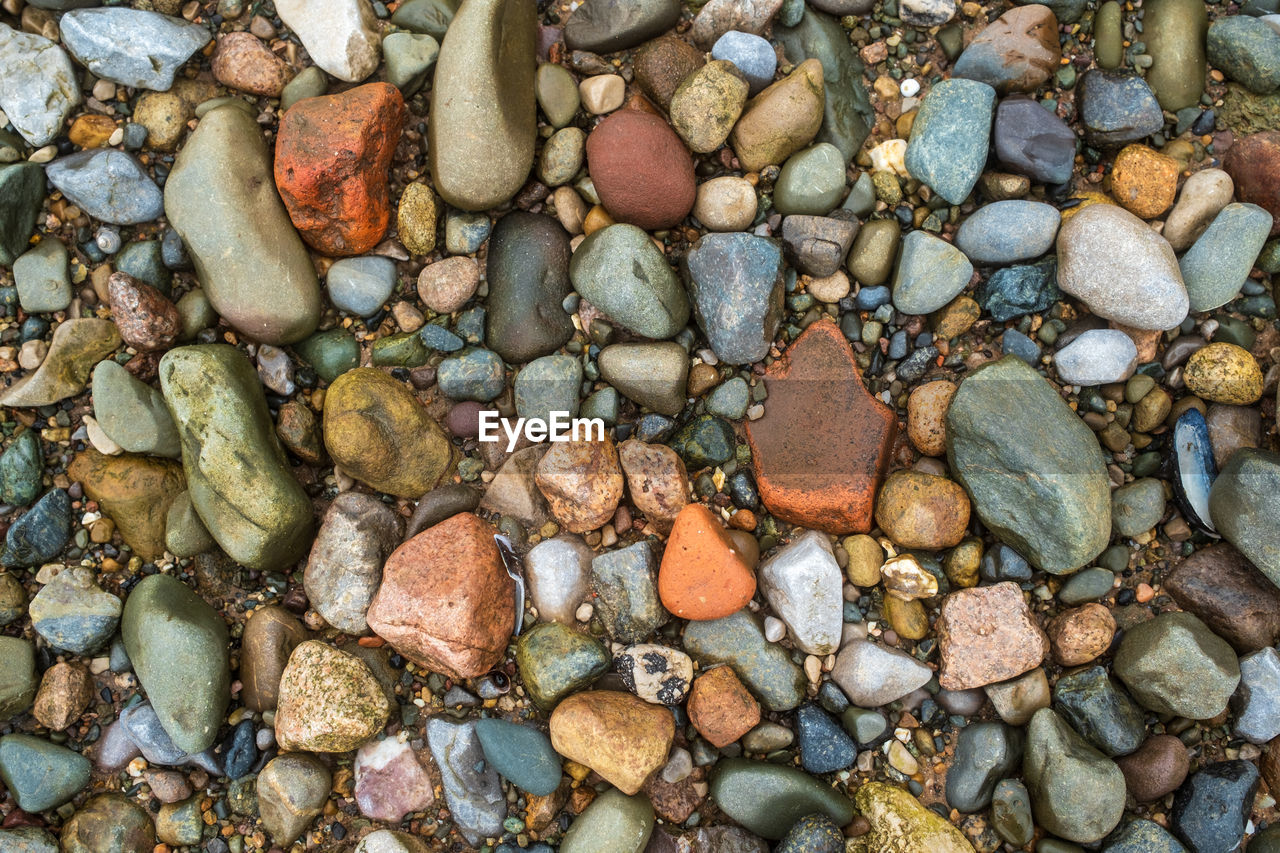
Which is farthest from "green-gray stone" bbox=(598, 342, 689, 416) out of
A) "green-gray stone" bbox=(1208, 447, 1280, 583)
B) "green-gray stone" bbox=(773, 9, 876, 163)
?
"green-gray stone" bbox=(1208, 447, 1280, 583)

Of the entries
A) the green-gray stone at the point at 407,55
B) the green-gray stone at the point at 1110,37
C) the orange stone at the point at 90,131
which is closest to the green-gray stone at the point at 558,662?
the green-gray stone at the point at 407,55

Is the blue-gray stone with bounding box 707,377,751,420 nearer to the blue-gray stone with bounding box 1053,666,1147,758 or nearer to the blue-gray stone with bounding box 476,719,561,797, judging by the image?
the blue-gray stone with bounding box 476,719,561,797

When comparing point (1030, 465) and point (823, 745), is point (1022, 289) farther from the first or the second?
point (823, 745)

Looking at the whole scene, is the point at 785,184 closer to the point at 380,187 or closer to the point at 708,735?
the point at 380,187

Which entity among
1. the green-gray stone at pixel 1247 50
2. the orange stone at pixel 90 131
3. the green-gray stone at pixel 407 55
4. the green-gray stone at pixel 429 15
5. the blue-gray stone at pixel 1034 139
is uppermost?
the green-gray stone at pixel 429 15

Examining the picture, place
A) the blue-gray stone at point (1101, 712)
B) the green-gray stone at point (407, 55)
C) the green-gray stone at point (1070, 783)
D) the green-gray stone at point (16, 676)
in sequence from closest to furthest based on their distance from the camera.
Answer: the green-gray stone at point (1070, 783)
the blue-gray stone at point (1101, 712)
the green-gray stone at point (16, 676)
the green-gray stone at point (407, 55)

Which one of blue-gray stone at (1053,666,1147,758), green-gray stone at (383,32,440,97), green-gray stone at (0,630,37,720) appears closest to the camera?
blue-gray stone at (1053,666,1147,758)

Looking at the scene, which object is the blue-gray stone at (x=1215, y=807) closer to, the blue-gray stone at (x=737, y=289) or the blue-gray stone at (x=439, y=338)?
the blue-gray stone at (x=737, y=289)
